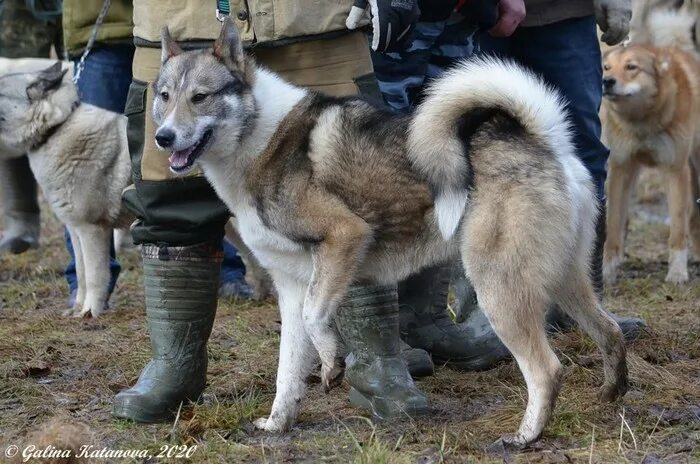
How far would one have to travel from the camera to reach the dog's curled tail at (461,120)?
10.4 feet

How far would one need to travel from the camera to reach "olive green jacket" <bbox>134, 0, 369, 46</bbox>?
3416 mm

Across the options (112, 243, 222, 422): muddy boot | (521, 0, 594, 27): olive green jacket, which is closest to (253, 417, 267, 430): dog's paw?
(112, 243, 222, 422): muddy boot

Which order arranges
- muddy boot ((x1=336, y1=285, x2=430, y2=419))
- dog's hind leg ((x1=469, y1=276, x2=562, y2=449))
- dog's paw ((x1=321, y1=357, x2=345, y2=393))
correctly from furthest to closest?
muddy boot ((x1=336, y1=285, x2=430, y2=419)), dog's paw ((x1=321, y1=357, x2=345, y2=393)), dog's hind leg ((x1=469, y1=276, x2=562, y2=449))

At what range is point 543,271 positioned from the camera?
3.12 metres

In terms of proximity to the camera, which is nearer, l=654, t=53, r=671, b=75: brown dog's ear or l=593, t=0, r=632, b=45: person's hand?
l=593, t=0, r=632, b=45: person's hand

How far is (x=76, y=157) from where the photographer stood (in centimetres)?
583

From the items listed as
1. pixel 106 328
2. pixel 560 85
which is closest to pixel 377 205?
pixel 560 85

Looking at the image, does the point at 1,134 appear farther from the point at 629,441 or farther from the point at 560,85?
the point at 629,441

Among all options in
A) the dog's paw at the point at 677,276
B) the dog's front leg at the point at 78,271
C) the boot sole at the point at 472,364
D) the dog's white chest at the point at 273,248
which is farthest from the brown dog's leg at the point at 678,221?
the dog's white chest at the point at 273,248

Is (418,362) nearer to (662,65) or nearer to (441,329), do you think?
(441,329)

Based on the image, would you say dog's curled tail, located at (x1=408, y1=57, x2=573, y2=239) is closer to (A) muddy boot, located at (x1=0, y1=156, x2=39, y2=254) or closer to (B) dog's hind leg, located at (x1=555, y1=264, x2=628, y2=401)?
(B) dog's hind leg, located at (x1=555, y1=264, x2=628, y2=401)

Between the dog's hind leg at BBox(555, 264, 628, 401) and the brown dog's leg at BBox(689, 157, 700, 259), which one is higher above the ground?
the dog's hind leg at BBox(555, 264, 628, 401)

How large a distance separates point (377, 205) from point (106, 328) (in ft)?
8.15

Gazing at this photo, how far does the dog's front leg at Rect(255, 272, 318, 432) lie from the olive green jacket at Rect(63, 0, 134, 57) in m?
2.46
